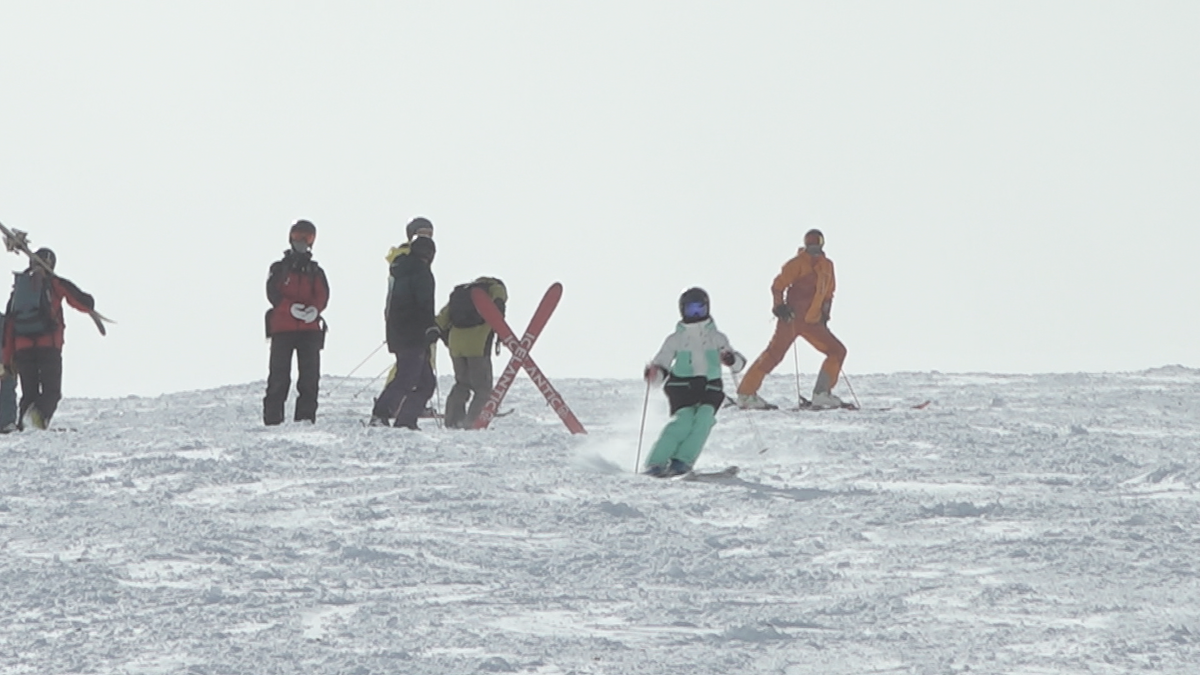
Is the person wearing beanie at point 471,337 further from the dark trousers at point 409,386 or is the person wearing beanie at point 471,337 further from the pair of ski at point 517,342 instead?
the dark trousers at point 409,386

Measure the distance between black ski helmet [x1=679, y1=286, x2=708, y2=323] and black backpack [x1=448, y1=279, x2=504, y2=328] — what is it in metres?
3.32

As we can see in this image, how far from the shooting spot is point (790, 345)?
53.3 feet

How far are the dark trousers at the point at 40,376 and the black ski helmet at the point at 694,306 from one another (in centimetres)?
547

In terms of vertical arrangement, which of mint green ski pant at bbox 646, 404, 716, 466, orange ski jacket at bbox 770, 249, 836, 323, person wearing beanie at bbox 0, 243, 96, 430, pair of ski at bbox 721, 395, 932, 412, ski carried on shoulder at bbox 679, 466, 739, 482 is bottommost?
ski carried on shoulder at bbox 679, 466, 739, 482

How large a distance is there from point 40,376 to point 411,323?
300cm

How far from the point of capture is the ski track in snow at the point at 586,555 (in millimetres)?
6445

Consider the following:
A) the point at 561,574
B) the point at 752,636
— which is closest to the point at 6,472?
the point at 561,574

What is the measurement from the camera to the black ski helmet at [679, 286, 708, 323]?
11.2 metres

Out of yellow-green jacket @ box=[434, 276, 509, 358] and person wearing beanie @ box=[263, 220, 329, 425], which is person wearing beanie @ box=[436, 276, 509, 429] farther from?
person wearing beanie @ box=[263, 220, 329, 425]

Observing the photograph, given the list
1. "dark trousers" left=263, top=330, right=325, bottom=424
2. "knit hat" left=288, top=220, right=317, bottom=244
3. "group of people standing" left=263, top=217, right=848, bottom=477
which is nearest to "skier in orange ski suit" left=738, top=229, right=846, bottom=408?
"group of people standing" left=263, top=217, right=848, bottom=477

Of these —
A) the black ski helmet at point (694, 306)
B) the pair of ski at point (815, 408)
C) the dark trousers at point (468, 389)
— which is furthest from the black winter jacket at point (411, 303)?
the pair of ski at point (815, 408)

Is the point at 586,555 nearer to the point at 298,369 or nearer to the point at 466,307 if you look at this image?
the point at 298,369

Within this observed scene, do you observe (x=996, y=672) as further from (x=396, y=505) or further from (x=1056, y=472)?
(x=1056, y=472)

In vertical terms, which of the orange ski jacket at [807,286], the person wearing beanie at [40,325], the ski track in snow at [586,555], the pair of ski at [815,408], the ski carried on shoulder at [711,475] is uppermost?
the orange ski jacket at [807,286]
